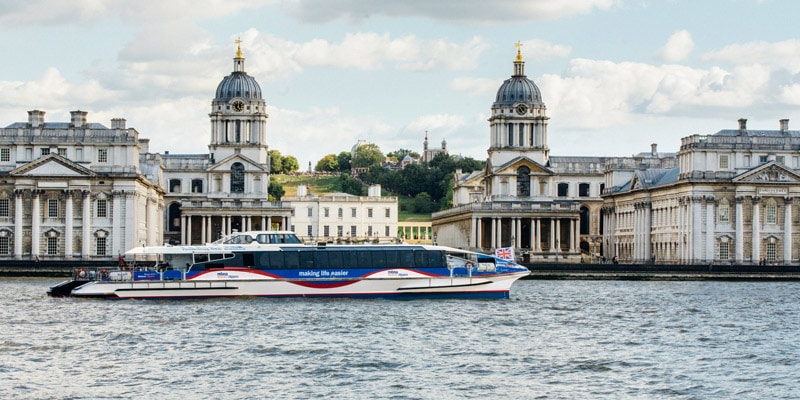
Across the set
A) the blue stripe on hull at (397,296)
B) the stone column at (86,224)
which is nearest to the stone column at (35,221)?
the stone column at (86,224)

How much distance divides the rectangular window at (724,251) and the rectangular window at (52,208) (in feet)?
172

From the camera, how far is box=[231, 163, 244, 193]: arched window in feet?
474

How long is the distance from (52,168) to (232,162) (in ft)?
104

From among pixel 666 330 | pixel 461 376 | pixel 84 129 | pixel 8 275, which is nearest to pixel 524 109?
pixel 84 129

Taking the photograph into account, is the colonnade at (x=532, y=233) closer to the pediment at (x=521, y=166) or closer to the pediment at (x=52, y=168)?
the pediment at (x=521, y=166)

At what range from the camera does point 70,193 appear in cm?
11500

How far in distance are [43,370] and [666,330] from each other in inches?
1066

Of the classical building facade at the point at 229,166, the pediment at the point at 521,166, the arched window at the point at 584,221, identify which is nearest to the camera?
the classical building facade at the point at 229,166

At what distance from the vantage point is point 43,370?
45125mm

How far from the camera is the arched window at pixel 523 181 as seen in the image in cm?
14888

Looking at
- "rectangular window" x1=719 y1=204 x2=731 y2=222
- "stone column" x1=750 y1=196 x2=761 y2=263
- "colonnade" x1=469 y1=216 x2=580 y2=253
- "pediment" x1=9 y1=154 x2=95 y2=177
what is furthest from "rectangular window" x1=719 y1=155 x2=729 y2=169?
"pediment" x1=9 y1=154 x2=95 y2=177

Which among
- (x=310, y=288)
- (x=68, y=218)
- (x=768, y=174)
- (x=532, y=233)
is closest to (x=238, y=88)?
(x=532, y=233)

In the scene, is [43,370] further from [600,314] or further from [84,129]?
[84,129]

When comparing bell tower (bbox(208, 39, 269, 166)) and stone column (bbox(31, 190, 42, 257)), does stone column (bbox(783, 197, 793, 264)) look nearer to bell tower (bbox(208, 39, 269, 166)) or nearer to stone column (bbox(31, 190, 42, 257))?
bell tower (bbox(208, 39, 269, 166))
